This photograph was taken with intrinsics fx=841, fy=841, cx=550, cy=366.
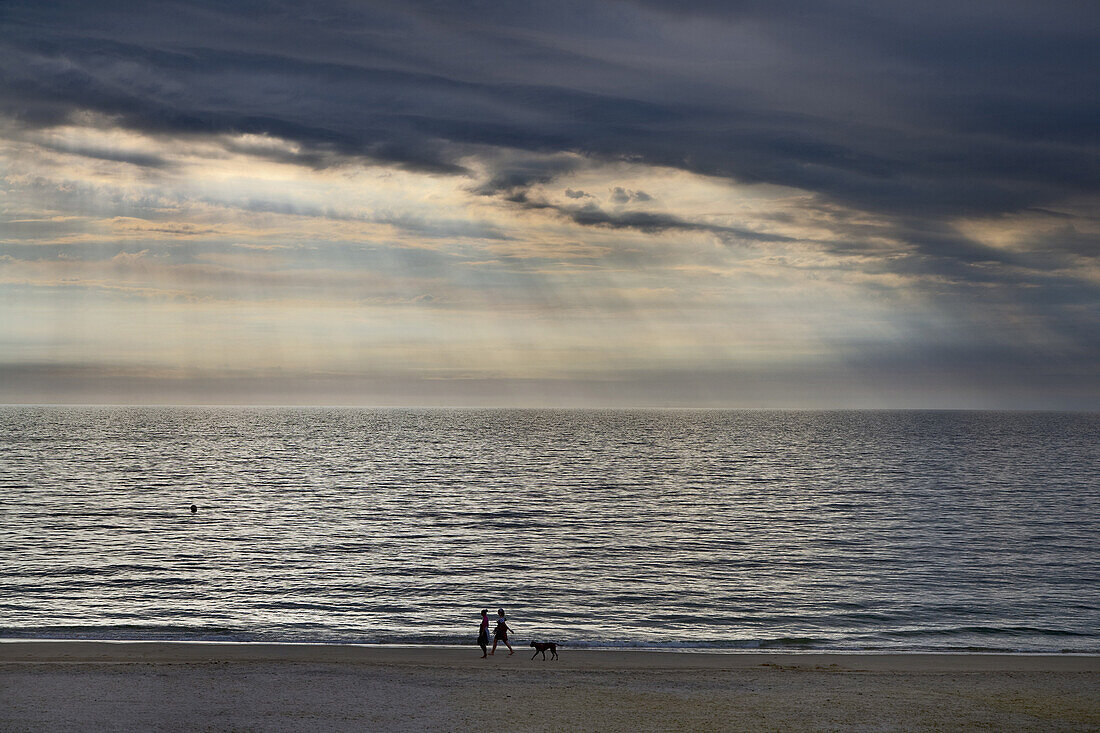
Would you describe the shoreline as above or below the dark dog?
below

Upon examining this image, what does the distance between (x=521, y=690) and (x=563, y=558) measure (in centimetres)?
2571

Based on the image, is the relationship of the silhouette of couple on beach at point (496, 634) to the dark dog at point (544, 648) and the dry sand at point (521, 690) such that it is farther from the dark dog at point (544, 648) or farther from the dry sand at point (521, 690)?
the dark dog at point (544, 648)

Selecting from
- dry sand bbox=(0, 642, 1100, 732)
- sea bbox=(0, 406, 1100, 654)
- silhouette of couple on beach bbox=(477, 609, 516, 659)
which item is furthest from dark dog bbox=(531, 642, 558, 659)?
sea bbox=(0, 406, 1100, 654)

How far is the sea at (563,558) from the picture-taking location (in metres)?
34.5

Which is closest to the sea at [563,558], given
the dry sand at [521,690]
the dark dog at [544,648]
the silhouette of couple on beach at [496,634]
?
the silhouette of couple on beach at [496,634]

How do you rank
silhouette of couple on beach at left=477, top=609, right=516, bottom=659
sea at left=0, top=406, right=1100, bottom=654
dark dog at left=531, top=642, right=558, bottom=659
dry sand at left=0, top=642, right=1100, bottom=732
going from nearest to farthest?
dry sand at left=0, top=642, right=1100, bottom=732
dark dog at left=531, top=642, right=558, bottom=659
silhouette of couple on beach at left=477, top=609, right=516, bottom=659
sea at left=0, top=406, right=1100, bottom=654

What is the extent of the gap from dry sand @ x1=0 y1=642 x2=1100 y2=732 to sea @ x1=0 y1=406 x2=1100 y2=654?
2714 mm

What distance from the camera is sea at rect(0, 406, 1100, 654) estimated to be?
113 ft

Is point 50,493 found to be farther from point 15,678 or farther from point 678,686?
point 678,686

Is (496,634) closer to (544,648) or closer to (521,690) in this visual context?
(544,648)

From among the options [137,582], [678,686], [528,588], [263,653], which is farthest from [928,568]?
[137,582]

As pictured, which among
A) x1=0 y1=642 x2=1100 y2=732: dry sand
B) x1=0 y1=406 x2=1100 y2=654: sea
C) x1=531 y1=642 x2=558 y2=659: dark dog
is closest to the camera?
x1=0 y1=642 x2=1100 y2=732: dry sand

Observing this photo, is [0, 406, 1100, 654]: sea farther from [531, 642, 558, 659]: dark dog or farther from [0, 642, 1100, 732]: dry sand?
[531, 642, 558, 659]: dark dog

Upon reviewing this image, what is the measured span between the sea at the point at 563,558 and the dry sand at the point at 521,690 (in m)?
2.71
